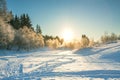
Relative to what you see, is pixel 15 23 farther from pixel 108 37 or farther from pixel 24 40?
pixel 108 37

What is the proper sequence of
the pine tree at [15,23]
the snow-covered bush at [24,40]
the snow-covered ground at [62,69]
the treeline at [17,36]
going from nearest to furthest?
1. the snow-covered ground at [62,69]
2. the treeline at [17,36]
3. the snow-covered bush at [24,40]
4. the pine tree at [15,23]

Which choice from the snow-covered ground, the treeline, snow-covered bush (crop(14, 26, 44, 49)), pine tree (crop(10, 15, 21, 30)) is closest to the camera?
the snow-covered ground

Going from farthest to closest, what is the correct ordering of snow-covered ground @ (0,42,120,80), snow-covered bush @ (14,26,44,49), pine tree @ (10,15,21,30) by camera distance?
pine tree @ (10,15,21,30) → snow-covered bush @ (14,26,44,49) → snow-covered ground @ (0,42,120,80)

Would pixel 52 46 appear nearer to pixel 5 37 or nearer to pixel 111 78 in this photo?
pixel 5 37

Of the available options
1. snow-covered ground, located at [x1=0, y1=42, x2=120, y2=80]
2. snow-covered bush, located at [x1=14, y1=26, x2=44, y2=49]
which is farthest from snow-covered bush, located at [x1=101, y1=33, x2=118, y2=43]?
snow-covered ground, located at [x1=0, y1=42, x2=120, y2=80]

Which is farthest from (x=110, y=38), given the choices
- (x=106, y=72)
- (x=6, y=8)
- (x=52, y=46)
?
(x=106, y=72)

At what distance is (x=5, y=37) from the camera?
55.4 meters

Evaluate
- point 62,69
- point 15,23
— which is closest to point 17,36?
point 15,23

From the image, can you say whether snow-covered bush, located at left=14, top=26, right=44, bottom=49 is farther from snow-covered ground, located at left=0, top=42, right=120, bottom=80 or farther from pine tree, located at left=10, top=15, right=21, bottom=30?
snow-covered ground, located at left=0, top=42, right=120, bottom=80

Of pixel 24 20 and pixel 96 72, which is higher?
pixel 24 20

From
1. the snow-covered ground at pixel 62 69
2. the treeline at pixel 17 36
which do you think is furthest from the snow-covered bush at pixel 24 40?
the snow-covered ground at pixel 62 69

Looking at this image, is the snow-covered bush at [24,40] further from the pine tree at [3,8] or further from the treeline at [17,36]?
the pine tree at [3,8]

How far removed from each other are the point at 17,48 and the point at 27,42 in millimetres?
4069

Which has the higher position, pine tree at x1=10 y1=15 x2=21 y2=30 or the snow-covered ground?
pine tree at x1=10 y1=15 x2=21 y2=30
